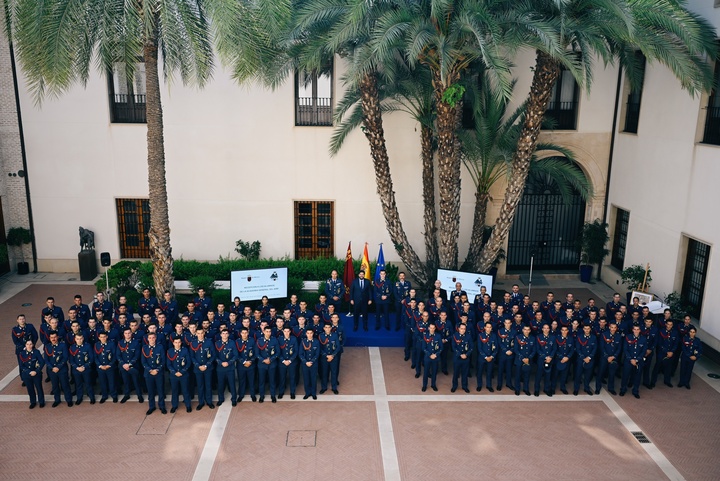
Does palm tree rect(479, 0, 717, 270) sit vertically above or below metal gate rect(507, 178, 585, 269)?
above

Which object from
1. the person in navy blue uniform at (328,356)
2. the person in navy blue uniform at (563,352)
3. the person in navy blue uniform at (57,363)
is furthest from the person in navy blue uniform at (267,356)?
the person in navy blue uniform at (563,352)

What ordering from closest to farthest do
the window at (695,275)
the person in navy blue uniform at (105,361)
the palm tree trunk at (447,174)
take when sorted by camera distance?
1. the person in navy blue uniform at (105,361)
2. the palm tree trunk at (447,174)
3. the window at (695,275)

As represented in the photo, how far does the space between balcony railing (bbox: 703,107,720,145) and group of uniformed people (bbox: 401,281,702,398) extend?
478 cm

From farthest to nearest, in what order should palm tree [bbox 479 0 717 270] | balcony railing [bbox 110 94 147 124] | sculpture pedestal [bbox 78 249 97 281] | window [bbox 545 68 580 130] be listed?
window [bbox 545 68 580 130] → sculpture pedestal [bbox 78 249 97 281] → balcony railing [bbox 110 94 147 124] → palm tree [bbox 479 0 717 270]

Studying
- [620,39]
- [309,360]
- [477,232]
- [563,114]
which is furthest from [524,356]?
[563,114]

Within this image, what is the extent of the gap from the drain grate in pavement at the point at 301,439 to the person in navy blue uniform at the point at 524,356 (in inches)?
180

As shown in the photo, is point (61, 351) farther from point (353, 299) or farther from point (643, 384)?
point (643, 384)

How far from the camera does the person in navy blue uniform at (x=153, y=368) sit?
40.9ft

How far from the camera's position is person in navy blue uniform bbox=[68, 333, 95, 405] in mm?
12656

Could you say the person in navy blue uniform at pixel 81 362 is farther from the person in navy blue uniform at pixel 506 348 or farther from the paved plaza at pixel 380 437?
the person in navy blue uniform at pixel 506 348

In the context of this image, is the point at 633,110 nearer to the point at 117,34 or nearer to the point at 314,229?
the point at 314,229

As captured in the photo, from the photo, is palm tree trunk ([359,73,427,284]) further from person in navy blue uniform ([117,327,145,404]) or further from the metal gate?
person in navy blue uniform ([117,327,145,404])

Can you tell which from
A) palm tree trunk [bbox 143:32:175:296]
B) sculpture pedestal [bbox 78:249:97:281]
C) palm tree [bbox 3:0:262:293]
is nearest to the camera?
palm tree [bbox 3:0:262:293]

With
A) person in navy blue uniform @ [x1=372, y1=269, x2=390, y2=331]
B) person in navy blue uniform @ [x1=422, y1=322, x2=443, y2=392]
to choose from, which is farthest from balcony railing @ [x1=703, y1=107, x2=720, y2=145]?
person in navy blue uniform @ [x1=372, y1=269, x2=390, y2=331]
